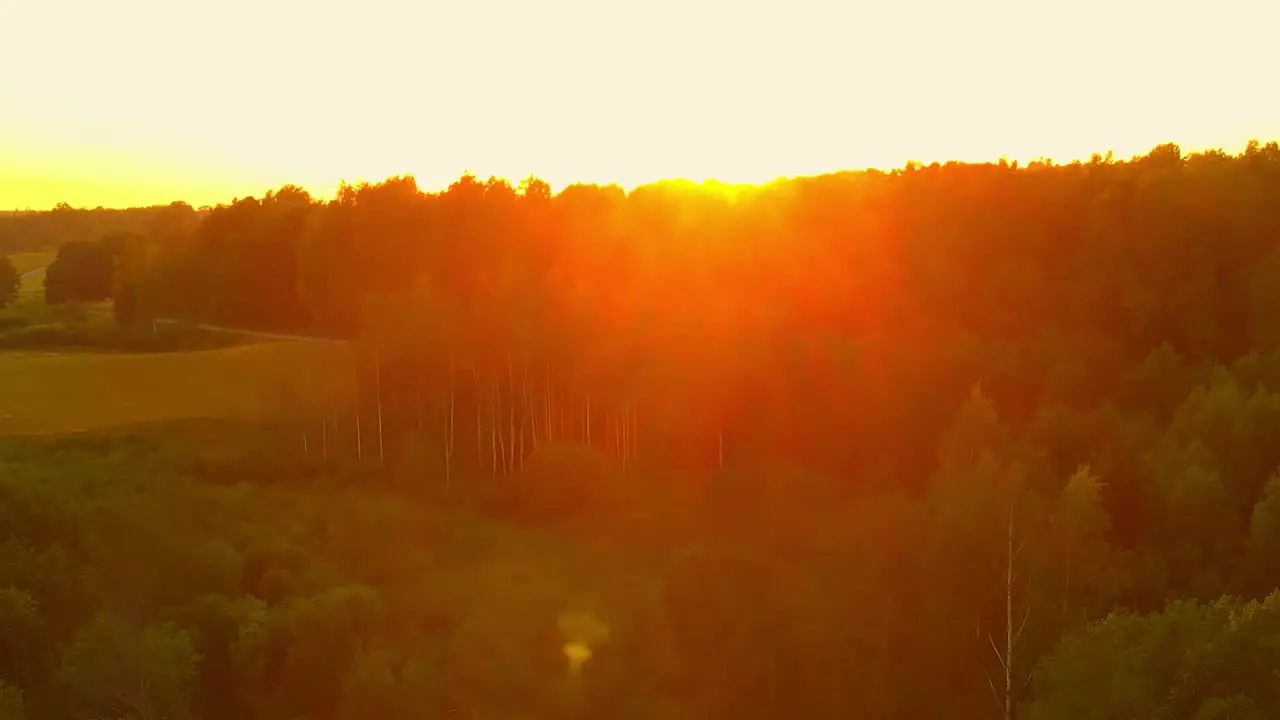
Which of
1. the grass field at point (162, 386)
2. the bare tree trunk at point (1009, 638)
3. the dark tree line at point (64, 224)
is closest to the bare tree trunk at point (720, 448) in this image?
the grass field at point (162, 386)

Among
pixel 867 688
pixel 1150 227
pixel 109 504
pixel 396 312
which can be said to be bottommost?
pixel 867 688

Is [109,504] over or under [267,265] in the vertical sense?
under

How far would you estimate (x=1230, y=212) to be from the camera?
96.2 feet

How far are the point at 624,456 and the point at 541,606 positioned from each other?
1005 cm

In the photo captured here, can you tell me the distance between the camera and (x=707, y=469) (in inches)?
1119

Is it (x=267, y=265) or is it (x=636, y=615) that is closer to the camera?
(x=636, y=615)

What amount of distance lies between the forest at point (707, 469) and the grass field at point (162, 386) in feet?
2.05

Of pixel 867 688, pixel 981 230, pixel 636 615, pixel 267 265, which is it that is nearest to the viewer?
pixel 867 688

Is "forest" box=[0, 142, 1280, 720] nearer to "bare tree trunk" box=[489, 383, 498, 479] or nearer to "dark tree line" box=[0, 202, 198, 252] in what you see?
"bare tree trunk" box=[489, 383, 498, 479]

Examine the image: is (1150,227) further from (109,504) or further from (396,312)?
(109,504)

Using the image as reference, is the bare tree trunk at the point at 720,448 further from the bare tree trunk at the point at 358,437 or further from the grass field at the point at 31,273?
the grass field at the point at 31,273

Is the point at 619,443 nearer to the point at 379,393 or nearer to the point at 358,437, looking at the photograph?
the point at 379,393

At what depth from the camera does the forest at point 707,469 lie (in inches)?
617

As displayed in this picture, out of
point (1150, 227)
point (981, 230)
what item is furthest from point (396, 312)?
point (1150, 227)
